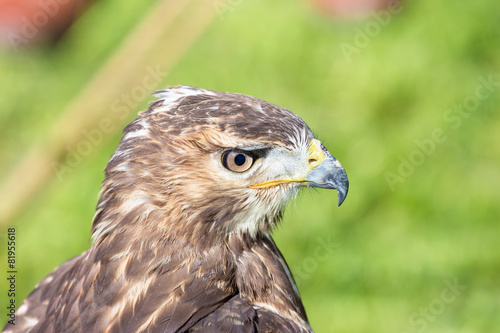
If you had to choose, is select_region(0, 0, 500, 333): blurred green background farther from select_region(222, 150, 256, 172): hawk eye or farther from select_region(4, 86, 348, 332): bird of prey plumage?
select_region(222, 150, 256, 172): hawk eye

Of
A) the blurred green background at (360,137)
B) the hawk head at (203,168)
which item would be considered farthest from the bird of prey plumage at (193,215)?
the blurred green background at (360,137)

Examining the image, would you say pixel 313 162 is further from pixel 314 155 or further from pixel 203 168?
pixel 203 168

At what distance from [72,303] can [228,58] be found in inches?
160

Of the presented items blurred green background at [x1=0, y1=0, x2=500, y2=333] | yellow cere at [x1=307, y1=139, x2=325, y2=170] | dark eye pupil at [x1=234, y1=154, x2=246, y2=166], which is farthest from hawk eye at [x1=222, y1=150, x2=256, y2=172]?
blurred green background at [x1=0, y1=0, x2=500, y2=333]

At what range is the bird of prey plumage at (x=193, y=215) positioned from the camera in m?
2.98

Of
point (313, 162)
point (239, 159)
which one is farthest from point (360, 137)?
point (239, 159)

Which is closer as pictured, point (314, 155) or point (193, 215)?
point (193, 215)

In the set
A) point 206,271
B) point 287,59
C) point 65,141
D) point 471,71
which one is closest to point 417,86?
point 471,71

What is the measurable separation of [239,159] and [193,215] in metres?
0.30

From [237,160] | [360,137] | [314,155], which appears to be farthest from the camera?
[360,137]

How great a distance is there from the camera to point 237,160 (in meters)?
3.06

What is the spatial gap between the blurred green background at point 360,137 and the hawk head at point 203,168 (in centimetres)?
232

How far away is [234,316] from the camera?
2906 millimetres

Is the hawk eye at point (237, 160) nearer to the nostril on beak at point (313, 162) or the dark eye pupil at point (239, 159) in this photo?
the dark eye pupil at point (239, 159)
